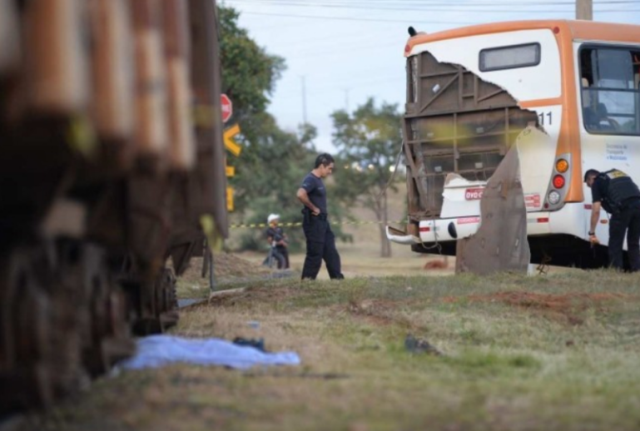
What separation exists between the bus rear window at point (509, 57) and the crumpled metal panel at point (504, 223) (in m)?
1.48

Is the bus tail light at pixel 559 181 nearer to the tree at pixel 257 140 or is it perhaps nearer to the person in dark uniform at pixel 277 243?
the person in dark uniform at pixel 277 243

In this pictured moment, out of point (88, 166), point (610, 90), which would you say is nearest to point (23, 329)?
point (88, 166)

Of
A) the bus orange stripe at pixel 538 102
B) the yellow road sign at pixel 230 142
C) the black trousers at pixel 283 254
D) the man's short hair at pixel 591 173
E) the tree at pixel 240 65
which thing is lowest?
the black trousers at pixel 283 254

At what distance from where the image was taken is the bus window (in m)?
18.0

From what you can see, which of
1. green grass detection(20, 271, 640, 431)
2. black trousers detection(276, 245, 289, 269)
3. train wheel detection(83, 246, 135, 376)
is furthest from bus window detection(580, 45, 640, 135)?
black trousers detection(276, 245, 289, 269)

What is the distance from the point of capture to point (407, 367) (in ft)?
29.3

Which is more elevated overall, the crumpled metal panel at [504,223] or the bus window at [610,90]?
the bus window at [610,90]

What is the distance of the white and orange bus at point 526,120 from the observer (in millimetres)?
17703

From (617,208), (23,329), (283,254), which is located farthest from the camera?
(283,254)

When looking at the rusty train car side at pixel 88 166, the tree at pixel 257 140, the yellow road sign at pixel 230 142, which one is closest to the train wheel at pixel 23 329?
the rusty train car side at pixel 88 166

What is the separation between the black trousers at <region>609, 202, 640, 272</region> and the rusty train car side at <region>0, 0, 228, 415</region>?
10.4 m

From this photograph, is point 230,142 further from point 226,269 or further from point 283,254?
point 283,254

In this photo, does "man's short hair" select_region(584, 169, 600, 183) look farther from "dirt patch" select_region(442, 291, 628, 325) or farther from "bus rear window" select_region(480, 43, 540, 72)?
"dirt patch" select_region(442, 291, 628, 325)

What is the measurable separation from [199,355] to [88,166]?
367 cm
